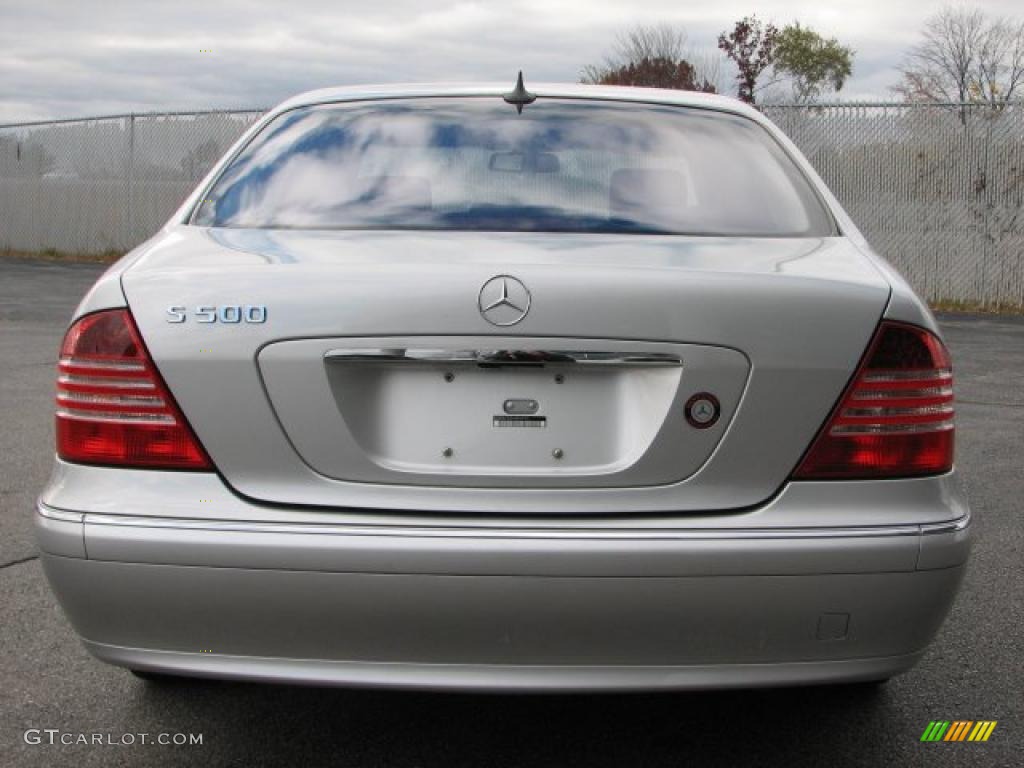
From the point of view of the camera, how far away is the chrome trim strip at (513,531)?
7.55 feet

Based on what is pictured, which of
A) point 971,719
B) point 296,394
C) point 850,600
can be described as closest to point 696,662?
point 850,600

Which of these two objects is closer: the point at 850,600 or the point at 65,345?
the point at 850,600

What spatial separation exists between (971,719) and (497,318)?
1.65 metres

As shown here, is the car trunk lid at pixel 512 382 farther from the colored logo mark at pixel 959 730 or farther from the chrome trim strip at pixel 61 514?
the colored logo mark at pixel 959 730

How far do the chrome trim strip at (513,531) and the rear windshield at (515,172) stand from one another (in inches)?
28.3

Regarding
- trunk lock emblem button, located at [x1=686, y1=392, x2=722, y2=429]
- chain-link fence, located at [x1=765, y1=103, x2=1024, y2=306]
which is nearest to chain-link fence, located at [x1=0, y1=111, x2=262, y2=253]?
chain-link fence, located at [x1=765, y1=103, x2=1024, y2=306]

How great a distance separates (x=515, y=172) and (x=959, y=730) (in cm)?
168

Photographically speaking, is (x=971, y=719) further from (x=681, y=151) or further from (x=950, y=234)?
(x=950, y=234)

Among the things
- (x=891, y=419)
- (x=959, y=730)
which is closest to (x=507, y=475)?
(x=891, y=419)

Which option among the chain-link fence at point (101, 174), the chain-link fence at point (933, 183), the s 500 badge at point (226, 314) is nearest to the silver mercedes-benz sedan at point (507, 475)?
the s 500 badge at point (226, 314)

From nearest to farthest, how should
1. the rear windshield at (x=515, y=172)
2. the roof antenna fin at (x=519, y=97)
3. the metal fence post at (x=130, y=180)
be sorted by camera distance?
the rear windshield at (x=515, y=172), the roof antenna fin at (x=519, y=97), the metal fence post at (x=130, y=180)

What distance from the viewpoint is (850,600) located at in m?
2.34

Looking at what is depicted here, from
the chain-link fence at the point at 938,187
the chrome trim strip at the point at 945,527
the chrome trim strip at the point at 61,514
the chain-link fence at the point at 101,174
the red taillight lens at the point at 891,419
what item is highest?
the red taillight lens at the point at 891,419

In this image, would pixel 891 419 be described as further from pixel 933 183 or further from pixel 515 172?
pixel 933 183
